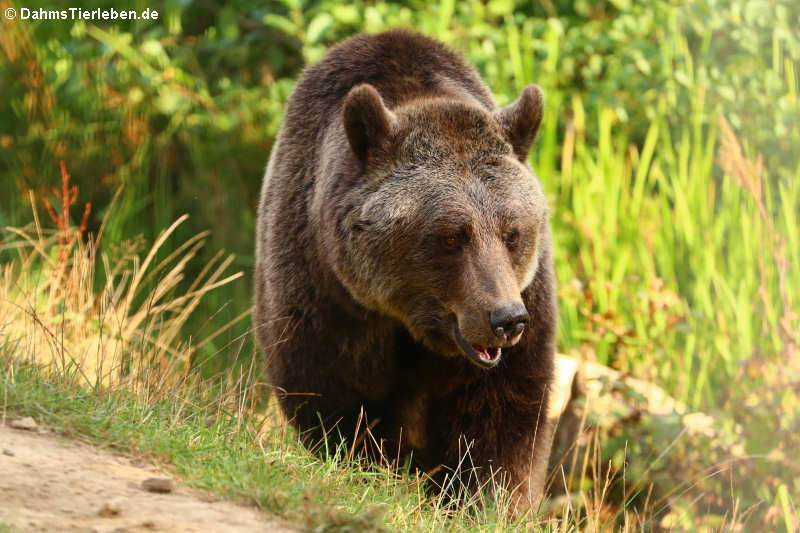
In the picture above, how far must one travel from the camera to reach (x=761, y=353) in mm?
6770

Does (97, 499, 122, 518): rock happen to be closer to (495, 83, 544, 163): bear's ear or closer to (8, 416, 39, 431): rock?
(8, 416, 39, 431): rock

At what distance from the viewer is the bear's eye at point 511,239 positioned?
4208mm

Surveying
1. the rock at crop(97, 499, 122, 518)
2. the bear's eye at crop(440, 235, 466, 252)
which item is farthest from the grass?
the bear's eye at crop(440, 235, 466, 252)

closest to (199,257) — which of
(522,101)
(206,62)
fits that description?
(206,62)

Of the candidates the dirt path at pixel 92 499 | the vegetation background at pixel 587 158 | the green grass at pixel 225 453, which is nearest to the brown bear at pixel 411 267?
the green grass at pixel 225 453

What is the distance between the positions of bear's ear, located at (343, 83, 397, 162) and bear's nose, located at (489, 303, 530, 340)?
905 mm

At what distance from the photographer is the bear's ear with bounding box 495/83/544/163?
4551mm

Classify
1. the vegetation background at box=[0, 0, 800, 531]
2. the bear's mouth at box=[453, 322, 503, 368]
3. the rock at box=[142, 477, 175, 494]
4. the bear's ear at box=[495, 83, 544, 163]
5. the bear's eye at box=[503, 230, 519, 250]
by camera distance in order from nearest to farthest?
the rock at box=[142, 477, 175, 494] → the bear's mouth at box=[453, 322, 503, 368] → the bear's eye at box=[503, 230, 519, 250] → the bear's ear at box=[495, 83, 544, 163] → the vegetation background at box=[0, 0, 800, 531]

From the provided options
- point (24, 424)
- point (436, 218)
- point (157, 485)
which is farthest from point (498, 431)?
point (24, 424)

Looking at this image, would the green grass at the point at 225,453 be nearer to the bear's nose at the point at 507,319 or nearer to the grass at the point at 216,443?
the grass at the point at 216,443

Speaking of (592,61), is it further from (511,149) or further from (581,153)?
(511,149)

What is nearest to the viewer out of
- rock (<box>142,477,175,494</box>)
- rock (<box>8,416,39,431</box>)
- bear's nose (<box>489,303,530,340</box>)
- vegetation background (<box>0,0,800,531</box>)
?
rock (<box>142,477,175,494</box>)

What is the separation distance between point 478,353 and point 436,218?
0.54 meters

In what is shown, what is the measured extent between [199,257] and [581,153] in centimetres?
325
